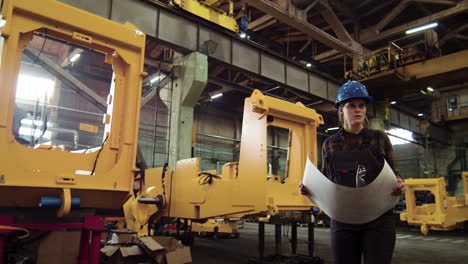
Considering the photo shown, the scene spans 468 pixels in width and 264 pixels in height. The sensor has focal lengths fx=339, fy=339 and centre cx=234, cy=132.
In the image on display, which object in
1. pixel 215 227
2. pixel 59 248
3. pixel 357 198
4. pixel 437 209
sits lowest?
pixel 215 227

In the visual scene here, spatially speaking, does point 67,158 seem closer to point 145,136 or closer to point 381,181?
point 381,181

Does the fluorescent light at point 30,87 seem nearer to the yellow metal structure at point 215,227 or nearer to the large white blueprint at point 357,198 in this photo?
the yellow metal structure at point 215,227

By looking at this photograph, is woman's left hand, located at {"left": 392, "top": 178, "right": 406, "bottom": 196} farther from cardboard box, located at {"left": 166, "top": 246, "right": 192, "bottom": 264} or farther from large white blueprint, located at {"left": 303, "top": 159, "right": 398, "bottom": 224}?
cardboard box, located at {"left": 166, "top": 246, "right": 192, "bottom": 264}

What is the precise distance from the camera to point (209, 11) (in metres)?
8.87

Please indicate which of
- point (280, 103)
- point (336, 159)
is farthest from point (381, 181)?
point (280, 103)

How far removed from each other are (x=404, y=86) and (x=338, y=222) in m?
11.6

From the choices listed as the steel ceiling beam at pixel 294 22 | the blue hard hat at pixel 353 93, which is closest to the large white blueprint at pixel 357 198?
the blue hard hat at pixel 353 93

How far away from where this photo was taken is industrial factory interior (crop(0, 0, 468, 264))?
2152 millimetres

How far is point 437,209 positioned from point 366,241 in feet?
29.8

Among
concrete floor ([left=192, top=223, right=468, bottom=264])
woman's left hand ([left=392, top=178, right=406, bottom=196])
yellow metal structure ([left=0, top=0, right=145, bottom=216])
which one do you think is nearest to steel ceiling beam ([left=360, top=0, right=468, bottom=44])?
concrete floor ([left=192, top=223, right=468, bottom=264])

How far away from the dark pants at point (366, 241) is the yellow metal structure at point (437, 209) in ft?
29.2

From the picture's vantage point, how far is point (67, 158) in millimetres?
2904

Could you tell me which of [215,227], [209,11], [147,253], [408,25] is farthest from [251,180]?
[408,25]

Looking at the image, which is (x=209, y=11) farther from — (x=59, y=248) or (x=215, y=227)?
(x=59, y=248)
